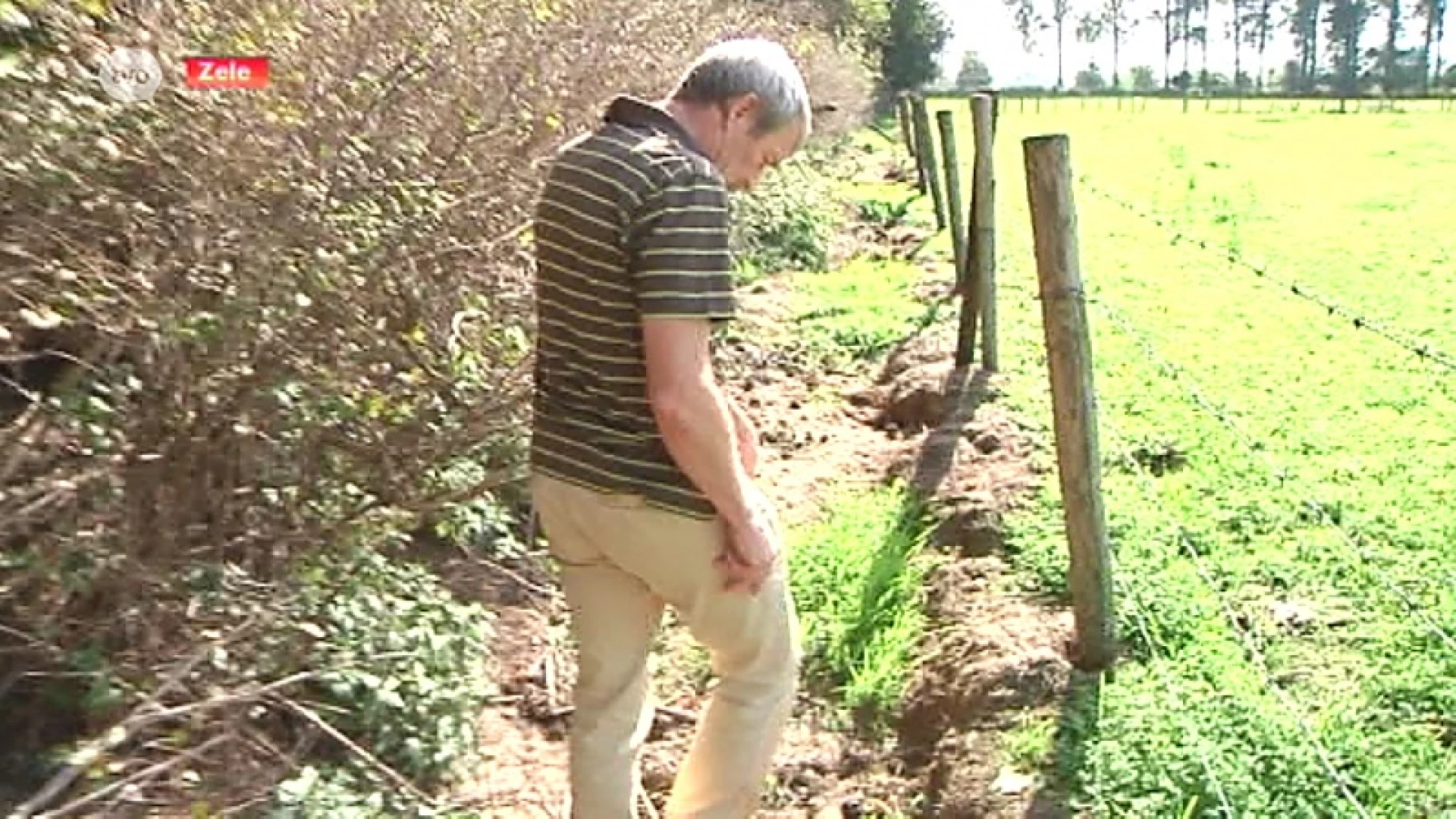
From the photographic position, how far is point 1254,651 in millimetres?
3963

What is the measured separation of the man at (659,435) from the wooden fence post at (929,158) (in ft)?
37.0

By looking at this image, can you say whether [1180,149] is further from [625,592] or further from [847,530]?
[625,592]

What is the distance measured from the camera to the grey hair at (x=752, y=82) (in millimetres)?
3018

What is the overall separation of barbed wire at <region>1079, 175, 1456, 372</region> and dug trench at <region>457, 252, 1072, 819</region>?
111 centimetres

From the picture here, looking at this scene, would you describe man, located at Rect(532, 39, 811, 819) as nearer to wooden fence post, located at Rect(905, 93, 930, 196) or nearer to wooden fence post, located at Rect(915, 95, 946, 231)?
wooden fence post, located at Rect(915, 95, 946, 231)

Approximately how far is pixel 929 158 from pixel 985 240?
27.9 ft

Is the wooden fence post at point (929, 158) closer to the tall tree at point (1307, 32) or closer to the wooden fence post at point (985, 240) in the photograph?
the wooden fence post at point (985, 240)

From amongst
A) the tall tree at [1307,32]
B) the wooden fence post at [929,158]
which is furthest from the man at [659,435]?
the tall tree at [1307,32]

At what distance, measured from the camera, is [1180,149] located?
22875 mm

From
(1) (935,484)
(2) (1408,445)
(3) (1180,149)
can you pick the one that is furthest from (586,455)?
(3) (1180,149)

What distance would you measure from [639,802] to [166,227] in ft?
6.03

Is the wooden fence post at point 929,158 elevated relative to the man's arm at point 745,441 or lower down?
lower down

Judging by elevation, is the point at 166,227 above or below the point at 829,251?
above

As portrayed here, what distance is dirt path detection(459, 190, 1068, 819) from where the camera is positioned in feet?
13.1
